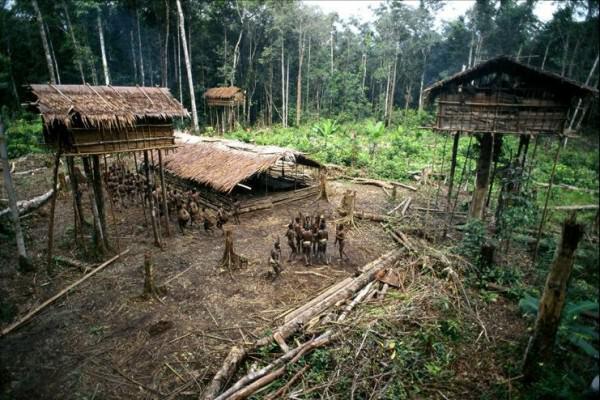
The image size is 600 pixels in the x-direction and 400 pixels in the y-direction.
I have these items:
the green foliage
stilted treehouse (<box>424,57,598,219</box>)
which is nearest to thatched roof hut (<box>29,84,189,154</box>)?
stilted treehouse (<box>424,57,598,219</box>)

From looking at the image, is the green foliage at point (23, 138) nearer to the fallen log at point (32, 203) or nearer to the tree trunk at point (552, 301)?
the fallen log at point (32, 203)

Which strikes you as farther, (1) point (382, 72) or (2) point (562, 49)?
(1) point (382, 72)

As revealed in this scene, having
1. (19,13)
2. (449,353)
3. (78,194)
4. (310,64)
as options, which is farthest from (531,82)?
(19,13)

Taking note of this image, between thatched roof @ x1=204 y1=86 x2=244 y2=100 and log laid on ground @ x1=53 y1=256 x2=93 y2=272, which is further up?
thatched roof @ x1=204 y1=86 x2=244 y2=100

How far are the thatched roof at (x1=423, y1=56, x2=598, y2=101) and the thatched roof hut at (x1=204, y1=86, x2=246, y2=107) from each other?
20.1 meters

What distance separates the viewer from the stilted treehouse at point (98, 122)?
794 cm

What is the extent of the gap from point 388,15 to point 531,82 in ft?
96.9

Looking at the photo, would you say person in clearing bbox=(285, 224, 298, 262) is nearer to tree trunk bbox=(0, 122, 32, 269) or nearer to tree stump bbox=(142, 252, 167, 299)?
tree stump bbox=(142, 252, 167, 299)

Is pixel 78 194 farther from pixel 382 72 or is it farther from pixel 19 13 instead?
pixel 382 72

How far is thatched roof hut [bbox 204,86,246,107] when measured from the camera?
1090 inches

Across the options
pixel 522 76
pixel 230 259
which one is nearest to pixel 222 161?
pixel 230 259

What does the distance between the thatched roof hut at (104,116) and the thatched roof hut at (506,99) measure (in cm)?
817

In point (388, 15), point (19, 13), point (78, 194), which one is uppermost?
point (388, 15)

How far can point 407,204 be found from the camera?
45.0 feet
